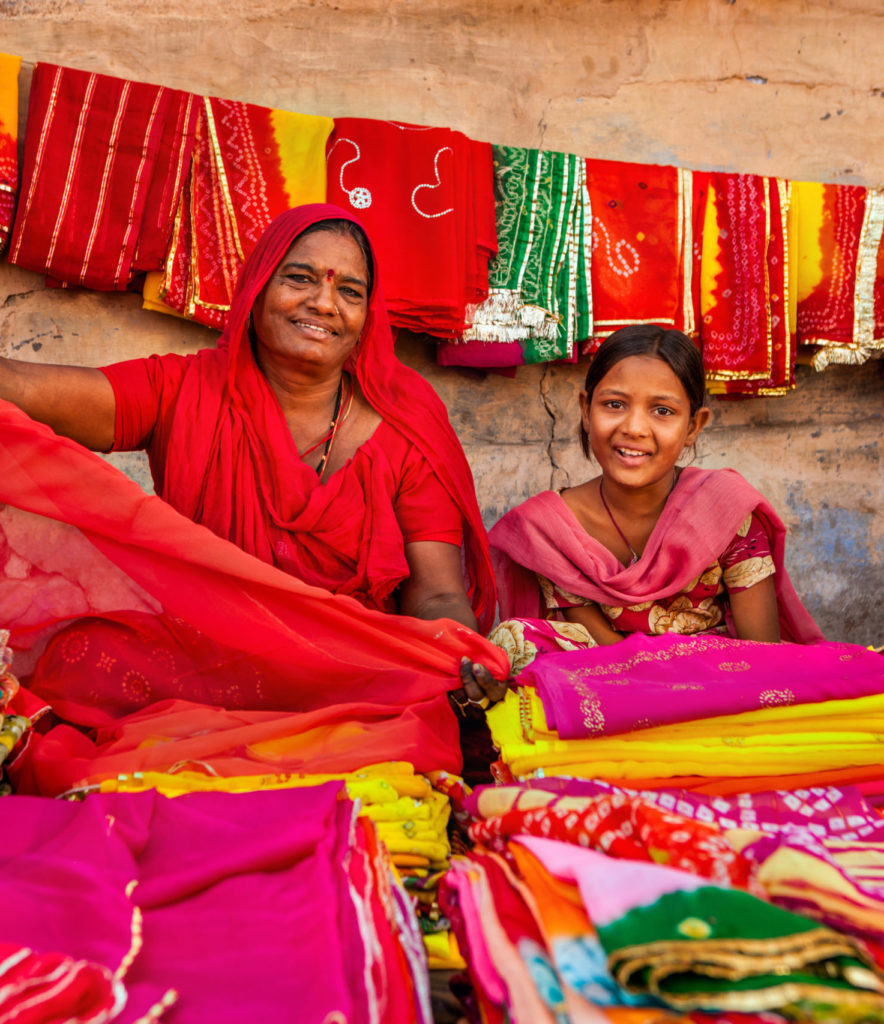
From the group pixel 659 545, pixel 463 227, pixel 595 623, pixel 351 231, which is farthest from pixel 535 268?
pixel 595 623

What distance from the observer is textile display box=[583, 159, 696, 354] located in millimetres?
3568

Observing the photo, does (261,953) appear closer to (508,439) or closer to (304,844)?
(304,844)

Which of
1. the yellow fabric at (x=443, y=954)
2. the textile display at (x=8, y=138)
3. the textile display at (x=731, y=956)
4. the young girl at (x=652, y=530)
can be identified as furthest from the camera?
the textile display at (x=8, y=138)

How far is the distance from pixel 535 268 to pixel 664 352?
1.13 m

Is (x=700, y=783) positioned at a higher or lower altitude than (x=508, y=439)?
lower

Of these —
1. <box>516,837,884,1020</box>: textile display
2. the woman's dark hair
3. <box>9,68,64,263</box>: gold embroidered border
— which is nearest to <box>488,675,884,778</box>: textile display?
<box>516,837,884,1020</box>: textile display

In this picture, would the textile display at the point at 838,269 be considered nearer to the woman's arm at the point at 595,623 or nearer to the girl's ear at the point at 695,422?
the girl's ear at the point at 695,422

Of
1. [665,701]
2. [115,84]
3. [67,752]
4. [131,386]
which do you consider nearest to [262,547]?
[131,386]

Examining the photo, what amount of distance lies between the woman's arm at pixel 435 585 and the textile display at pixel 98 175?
4.88 ft

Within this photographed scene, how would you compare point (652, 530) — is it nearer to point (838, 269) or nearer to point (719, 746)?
point (719, 746)

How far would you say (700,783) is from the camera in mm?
1554

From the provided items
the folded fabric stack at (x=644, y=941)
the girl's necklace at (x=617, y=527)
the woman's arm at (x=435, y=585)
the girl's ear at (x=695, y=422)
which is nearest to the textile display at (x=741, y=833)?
the folded fabric stack at (x=644, y=941)

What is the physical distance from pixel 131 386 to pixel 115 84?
4.27 ft

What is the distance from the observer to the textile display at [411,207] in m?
3.26
